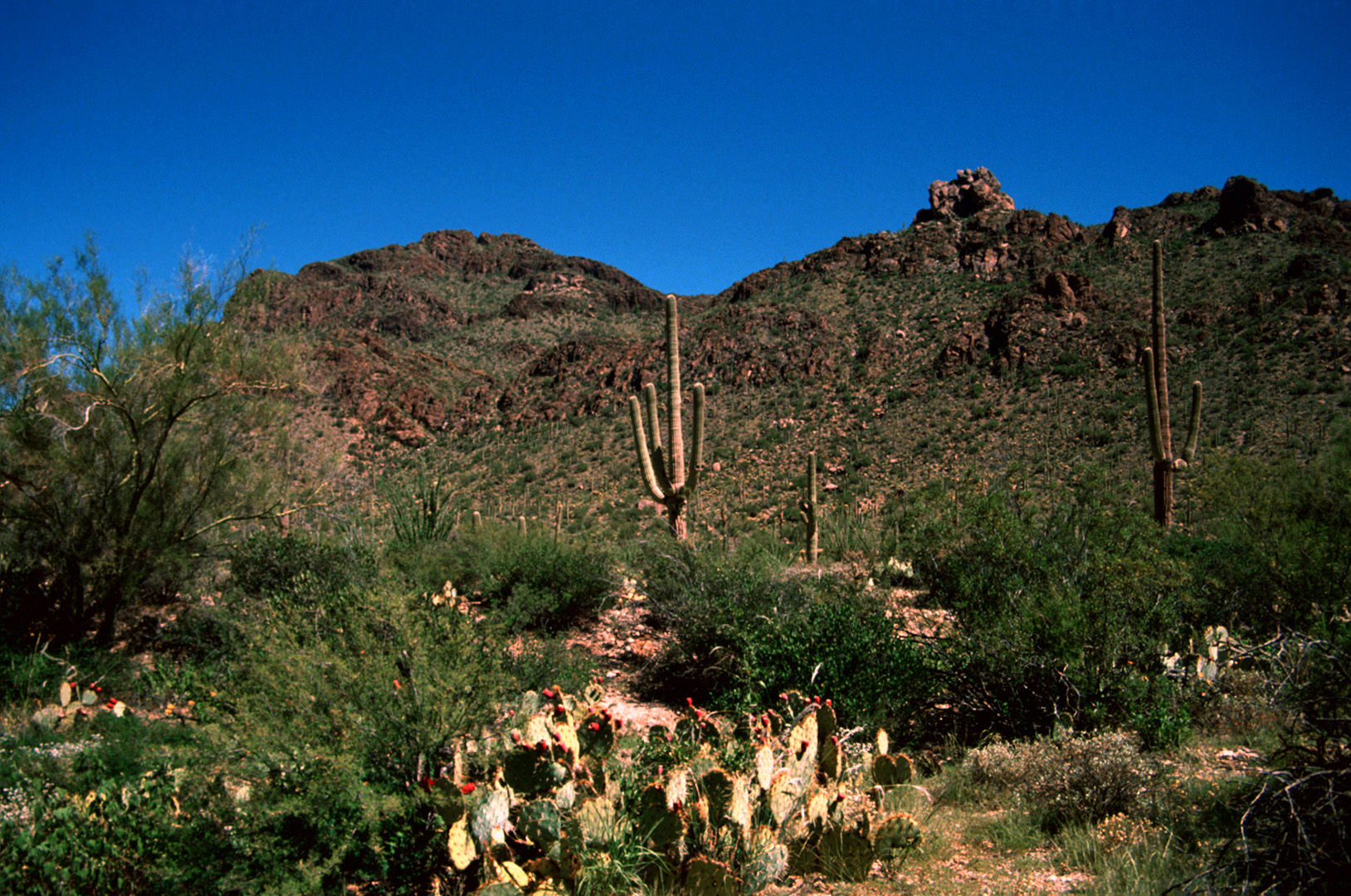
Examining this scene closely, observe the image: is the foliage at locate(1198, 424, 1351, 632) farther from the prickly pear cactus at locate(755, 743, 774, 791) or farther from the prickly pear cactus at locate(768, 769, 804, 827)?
the prickly pear cactus at locate(755, 743, 774, 791)

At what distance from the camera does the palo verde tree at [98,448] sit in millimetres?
8727

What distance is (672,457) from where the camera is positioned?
11531mm

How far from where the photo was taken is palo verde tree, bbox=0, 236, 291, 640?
8.73 meters

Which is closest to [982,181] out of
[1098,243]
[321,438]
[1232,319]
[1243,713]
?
[1098,243]

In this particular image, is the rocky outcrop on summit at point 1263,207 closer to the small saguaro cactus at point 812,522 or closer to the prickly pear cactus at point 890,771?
the small saguaro cactus at point 812,522

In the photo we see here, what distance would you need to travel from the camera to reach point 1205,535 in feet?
46.3

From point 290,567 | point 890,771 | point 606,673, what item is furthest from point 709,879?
point 290,567

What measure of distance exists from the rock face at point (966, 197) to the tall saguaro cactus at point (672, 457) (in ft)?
154

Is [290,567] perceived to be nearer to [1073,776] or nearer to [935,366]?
[1073,776]

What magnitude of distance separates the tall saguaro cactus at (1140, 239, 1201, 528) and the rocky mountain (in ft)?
31.0

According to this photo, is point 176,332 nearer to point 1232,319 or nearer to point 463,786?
point 463,786

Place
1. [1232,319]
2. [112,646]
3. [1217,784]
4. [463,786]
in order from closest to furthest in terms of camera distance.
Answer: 1. [463,786]
2. [1217,784]
3. [112,646]
4. [1232,319]

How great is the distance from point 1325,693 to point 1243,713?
7.58 ft

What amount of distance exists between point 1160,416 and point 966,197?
48856 mm
